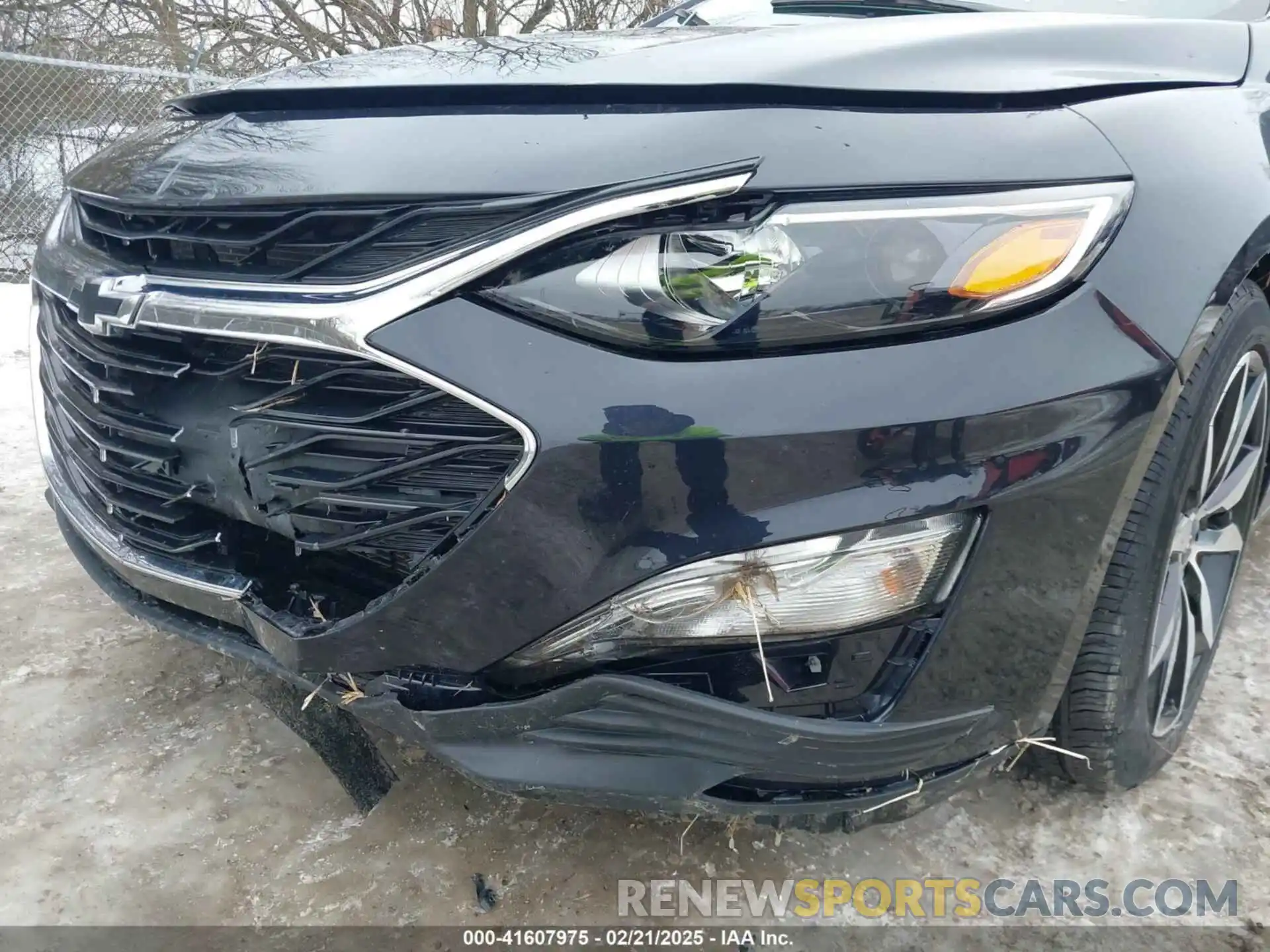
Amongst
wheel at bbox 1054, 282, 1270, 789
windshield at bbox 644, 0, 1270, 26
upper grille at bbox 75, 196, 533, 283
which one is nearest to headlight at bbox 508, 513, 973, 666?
wheel at bbox 1054, 282, 1270, 789

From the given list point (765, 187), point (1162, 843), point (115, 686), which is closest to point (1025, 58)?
point (765, 187)

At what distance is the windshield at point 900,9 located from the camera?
2277 millimetres

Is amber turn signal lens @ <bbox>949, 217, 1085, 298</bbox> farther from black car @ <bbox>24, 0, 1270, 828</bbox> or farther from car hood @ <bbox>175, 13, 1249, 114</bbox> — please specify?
car hood @ <bbox>175, 13, 1249, 114</bbox>

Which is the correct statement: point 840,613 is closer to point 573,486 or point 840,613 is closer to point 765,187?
point 573,486

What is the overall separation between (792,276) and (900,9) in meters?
1.80

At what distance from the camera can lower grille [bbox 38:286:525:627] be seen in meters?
1.32

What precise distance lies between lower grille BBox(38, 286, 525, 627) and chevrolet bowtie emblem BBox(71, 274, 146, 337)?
3cm

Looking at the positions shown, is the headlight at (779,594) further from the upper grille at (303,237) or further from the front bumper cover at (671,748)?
the upper grille at (303,237)

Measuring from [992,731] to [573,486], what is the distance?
743 mm

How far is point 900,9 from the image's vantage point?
264 cm

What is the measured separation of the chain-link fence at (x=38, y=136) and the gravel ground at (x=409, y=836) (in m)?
6.27

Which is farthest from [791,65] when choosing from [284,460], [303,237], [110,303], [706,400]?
[110,303]

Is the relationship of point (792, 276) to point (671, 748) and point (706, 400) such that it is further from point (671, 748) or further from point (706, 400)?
point (671, 748)

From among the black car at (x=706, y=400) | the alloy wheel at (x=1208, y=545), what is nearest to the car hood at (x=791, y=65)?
the black car at (x=706, y=400)
